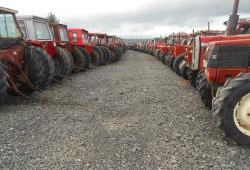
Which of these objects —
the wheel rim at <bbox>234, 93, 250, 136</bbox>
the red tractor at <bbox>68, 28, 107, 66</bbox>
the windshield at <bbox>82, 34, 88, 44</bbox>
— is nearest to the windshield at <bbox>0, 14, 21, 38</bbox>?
the wheel rim at <bbox>234, 93, 250, 136</bbox>

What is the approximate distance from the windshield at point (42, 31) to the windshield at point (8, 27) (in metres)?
2.14

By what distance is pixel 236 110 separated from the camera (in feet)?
14.3

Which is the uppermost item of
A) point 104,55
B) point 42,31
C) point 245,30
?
point 245,30

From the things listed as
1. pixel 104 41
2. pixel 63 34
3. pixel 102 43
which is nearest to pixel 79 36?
pixel 63 34

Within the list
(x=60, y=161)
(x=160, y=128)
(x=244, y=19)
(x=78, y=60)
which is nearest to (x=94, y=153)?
(x=60, y=161)

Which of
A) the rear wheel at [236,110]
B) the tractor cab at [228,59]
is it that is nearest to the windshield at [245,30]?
the tractor cab at [228,59]

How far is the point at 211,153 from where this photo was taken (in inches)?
162

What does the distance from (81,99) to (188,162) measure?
4046mm

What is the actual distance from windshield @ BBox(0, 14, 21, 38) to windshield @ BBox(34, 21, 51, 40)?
2.14 m

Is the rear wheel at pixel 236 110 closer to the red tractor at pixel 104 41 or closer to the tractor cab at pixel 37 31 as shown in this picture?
the tractor cab at pixel 37 31

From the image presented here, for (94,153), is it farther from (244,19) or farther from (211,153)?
(244,19)

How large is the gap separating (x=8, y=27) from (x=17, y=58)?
0.87 m

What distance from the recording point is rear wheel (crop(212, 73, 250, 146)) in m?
4.32

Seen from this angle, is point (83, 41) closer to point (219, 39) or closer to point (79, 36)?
point (79, 36)
